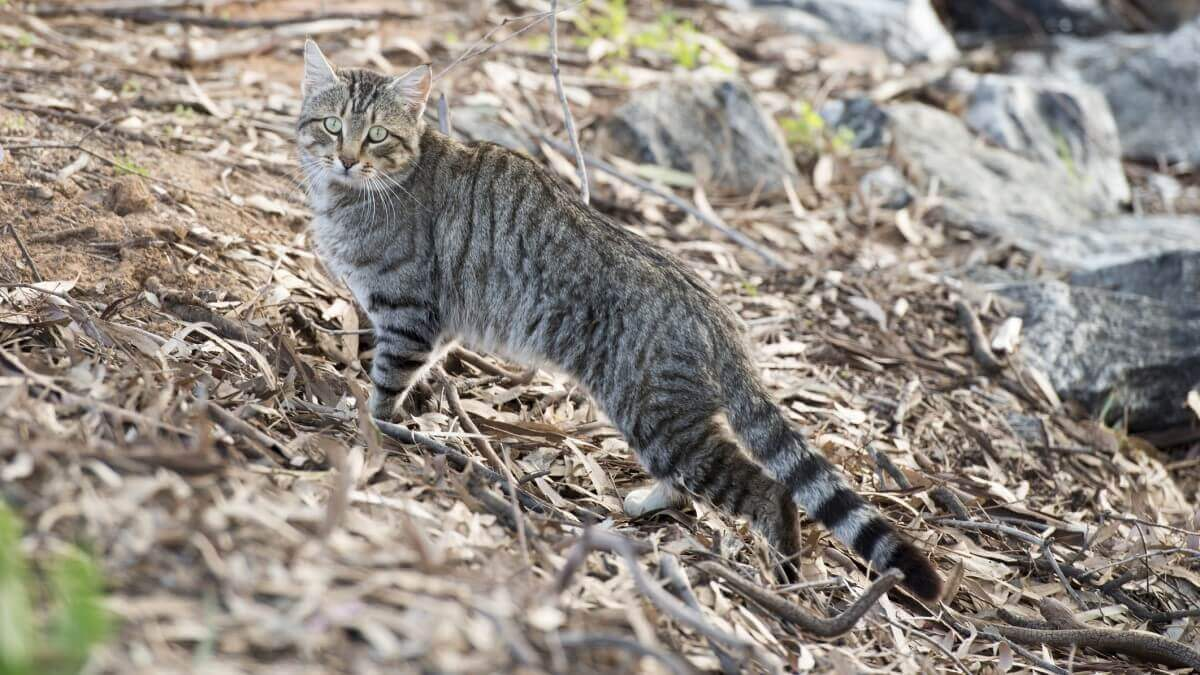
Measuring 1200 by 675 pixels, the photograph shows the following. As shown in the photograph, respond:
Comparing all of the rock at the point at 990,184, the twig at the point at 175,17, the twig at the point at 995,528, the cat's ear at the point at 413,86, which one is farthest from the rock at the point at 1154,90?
the cat's ear at the point at 413,86

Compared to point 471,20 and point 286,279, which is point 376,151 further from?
point 471,20

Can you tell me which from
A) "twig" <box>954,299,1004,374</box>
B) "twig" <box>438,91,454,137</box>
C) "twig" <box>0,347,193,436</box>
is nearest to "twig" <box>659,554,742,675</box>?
"twig" <box>0,347,193,436</box>

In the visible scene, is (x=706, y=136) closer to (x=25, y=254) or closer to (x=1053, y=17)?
(x=25, y=254)

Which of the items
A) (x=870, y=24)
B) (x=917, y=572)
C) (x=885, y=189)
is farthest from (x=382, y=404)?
(x=870, y=24)

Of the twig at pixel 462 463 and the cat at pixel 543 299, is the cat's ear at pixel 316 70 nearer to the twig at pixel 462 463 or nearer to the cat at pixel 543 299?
the cat at pixel 543 299

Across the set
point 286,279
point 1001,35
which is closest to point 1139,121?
point 1001,35

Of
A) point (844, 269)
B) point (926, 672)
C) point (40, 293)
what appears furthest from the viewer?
point (844, 269)

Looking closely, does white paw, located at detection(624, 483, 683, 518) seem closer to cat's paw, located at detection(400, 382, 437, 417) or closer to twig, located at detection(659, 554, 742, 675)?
twig, located at detection(659, 554, 742, 675)

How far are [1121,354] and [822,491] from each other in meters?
3.32

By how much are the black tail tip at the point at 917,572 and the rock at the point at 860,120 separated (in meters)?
5.93

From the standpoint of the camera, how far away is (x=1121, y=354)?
6.52m

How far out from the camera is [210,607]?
2.37m

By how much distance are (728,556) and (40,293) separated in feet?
9.68

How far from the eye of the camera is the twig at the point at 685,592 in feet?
10.3
